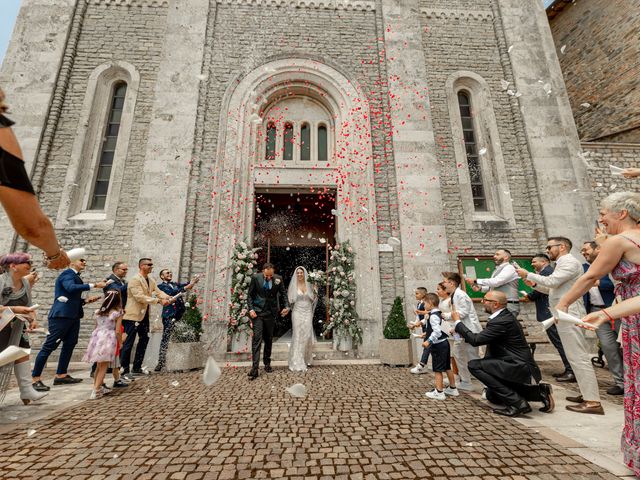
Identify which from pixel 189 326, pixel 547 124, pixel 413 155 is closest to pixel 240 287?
pixel 189 326

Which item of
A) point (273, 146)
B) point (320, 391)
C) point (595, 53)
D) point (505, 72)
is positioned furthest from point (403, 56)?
point (320, 391)

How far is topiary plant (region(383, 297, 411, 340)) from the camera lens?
6449 millimetres

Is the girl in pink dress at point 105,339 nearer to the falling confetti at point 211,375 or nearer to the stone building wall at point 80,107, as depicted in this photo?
the falling confetti at point 211,375

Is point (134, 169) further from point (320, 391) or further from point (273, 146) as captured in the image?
point (320, 391)

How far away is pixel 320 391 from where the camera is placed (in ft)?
14.7

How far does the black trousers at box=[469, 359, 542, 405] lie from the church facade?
11.9 feet

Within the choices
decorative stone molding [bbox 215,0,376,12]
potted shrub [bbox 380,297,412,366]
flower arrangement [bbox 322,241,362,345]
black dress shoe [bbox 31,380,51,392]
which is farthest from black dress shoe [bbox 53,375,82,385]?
decorative stone molding [bbox 215,0,376,12]

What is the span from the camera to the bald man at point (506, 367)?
3559 millimetres

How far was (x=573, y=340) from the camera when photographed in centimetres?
372

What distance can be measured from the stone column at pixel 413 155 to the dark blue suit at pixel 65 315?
651 cm

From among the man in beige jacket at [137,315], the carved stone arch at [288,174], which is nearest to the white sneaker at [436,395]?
the carved stone arch at [288,174]

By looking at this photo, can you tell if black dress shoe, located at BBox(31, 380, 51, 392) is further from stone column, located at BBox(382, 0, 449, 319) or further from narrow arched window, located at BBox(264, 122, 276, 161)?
narrow arched window, located at BBox(264, 122, 276, 161)

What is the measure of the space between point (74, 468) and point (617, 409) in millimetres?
5590

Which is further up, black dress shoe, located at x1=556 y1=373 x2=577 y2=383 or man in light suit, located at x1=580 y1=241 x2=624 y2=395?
man in light suit, located at x1=580 y1=241 x2=624 y2=395
